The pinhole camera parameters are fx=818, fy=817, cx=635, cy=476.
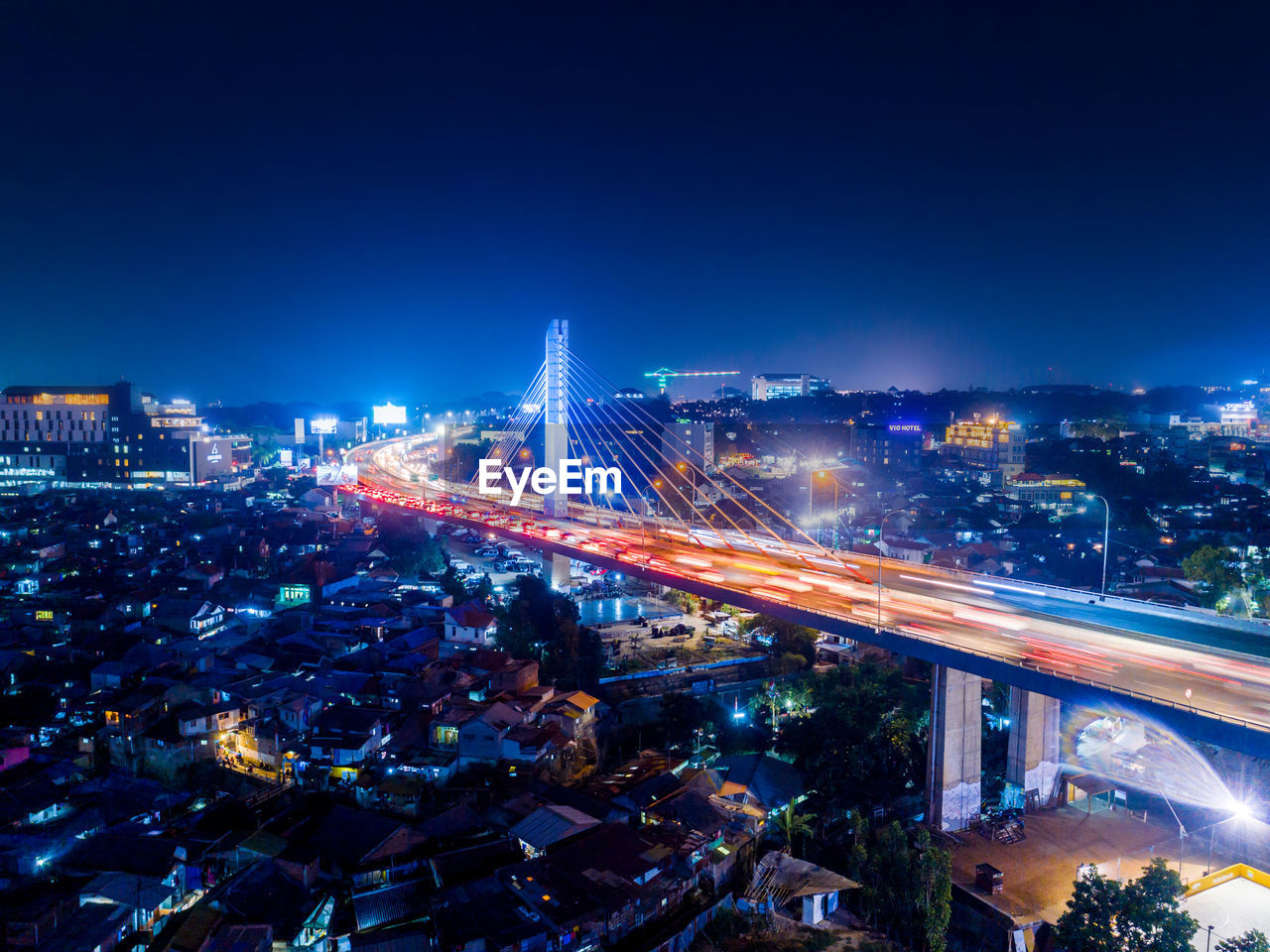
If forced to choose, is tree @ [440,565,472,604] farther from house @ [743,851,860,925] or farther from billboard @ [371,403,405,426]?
billboard @ [371,403,405,426]

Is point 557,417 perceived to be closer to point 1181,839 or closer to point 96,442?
point 1181,839

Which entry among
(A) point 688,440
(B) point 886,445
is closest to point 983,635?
(A) point 688,440

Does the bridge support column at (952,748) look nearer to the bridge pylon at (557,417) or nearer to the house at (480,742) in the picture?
A: the house at (480,742)

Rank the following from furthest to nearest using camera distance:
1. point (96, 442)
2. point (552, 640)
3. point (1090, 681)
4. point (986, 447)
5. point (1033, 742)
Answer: point (986, 447), point (96, 442), point (552, 640), point (1033, 742), point (1090, 681)

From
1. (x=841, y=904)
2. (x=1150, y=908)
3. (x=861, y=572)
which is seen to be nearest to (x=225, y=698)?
(x=841, y=904)

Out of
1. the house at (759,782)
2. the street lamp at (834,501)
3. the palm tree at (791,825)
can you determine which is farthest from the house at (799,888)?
the street lamp at (834,501)

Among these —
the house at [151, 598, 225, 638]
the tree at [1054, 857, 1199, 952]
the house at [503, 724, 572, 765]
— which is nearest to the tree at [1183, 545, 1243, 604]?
the tree at [1054, 857, 1199, 952]
